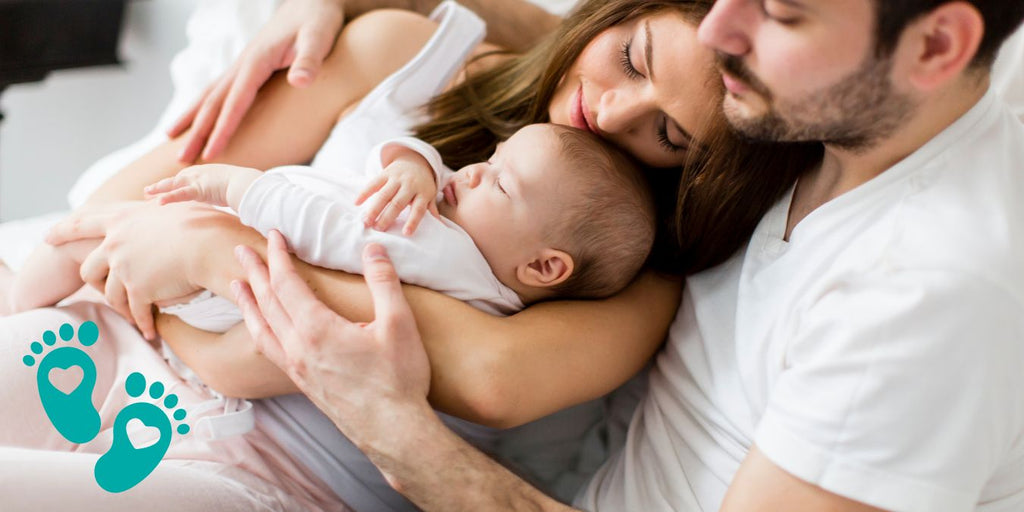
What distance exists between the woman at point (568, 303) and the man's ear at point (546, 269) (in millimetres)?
40

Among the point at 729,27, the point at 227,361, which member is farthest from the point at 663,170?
the point at 227,361

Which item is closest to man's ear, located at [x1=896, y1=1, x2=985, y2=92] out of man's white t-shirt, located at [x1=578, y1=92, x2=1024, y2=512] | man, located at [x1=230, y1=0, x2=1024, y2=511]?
man, located at [x1=230, y1=0, x2=1024, y2=511]

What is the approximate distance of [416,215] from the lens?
1.21 metres

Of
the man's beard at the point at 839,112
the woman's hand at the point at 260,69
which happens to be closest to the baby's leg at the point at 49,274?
the woman's hand at the point at 260,69

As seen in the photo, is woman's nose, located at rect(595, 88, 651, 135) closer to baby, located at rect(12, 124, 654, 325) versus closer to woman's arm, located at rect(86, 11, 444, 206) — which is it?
baby, located at rect(12, 124, 654, 325)

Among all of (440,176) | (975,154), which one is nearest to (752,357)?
(975,154)

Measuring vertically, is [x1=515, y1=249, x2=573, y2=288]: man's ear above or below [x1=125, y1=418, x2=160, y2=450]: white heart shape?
above

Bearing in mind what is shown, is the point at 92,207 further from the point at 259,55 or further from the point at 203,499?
the point at 203,499

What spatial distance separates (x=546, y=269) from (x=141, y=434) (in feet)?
2.06

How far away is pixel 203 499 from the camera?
1.13 metres

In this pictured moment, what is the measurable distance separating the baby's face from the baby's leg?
0.60 meters

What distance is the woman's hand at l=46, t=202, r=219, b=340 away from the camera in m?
1.24

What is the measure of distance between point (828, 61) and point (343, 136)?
0.88m

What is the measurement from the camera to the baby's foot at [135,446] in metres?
1.07
